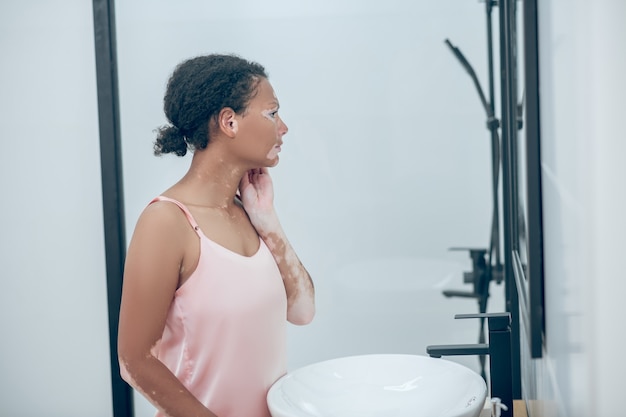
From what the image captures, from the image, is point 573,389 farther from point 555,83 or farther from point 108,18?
point 108,18

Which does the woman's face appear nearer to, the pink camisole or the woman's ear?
the woman's ear

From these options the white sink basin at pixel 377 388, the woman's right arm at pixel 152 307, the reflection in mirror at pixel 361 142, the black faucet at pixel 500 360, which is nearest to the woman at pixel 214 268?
the woman's right arm at pixel 152 307

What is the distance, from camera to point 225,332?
1.42 metres

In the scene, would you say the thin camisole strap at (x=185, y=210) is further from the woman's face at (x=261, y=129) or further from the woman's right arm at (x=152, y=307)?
the woman's face at (x=261, y=129)

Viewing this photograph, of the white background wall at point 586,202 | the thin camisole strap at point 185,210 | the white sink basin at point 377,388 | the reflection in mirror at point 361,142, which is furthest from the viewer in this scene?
the reflection in mirror at point 361,142

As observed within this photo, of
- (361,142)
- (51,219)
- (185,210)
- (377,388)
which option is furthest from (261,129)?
(51,219)

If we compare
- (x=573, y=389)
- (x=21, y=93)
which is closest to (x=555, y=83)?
(x=573, y=389)

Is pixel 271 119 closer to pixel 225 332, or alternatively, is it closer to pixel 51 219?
pixel 225 332

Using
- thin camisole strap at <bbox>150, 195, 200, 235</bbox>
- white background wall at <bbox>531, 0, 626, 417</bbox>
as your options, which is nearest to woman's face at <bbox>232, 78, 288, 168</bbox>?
thin camisole strap at <bbox>150, 195, 200, 235</bbox>

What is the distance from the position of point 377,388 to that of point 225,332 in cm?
27

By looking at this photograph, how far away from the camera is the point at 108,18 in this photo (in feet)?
7.53

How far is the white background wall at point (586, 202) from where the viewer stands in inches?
27.9

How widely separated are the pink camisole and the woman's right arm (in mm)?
39

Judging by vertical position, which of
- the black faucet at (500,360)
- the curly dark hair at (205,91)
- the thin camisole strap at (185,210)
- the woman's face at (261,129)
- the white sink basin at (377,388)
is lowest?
the white sink basin at (377,388)
